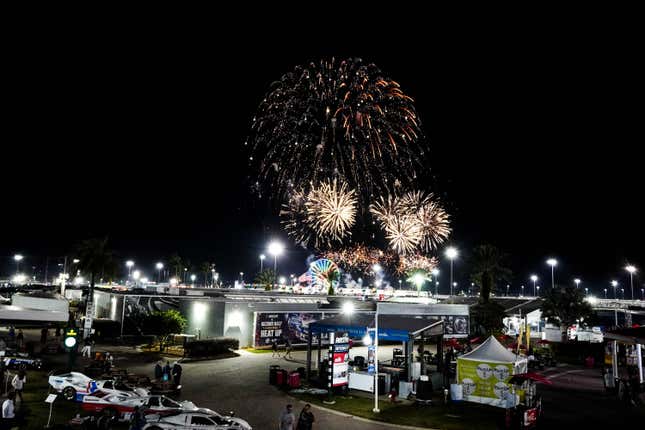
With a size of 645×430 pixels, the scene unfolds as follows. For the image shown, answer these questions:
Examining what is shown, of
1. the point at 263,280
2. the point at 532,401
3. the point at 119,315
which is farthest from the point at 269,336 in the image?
the point at 263,280

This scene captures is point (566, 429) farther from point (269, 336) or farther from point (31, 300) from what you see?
point (269, 336)

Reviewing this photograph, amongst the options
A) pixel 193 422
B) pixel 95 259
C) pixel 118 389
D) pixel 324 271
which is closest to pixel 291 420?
pixel 193 422

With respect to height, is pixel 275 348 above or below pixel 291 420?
below

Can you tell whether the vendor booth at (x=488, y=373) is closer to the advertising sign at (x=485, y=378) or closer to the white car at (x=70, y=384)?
the advertising sign at (x=485, y=378)

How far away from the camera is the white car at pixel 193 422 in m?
16.1

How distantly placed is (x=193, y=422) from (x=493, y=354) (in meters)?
15.5

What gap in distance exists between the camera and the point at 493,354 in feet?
79.9

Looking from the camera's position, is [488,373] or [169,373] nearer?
[488,373]

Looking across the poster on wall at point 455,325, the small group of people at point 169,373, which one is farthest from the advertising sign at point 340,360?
the small group of people at point 169,373

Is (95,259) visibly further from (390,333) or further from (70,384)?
(390,333)

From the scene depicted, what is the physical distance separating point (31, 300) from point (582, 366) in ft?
146

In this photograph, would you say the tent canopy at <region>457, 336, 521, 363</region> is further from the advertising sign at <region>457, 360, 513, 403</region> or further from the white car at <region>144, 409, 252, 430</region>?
the white car at <region>144, 409, 252, 430</region>

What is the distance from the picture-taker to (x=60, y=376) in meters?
21.2

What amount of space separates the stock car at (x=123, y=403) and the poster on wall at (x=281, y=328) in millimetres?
24150
